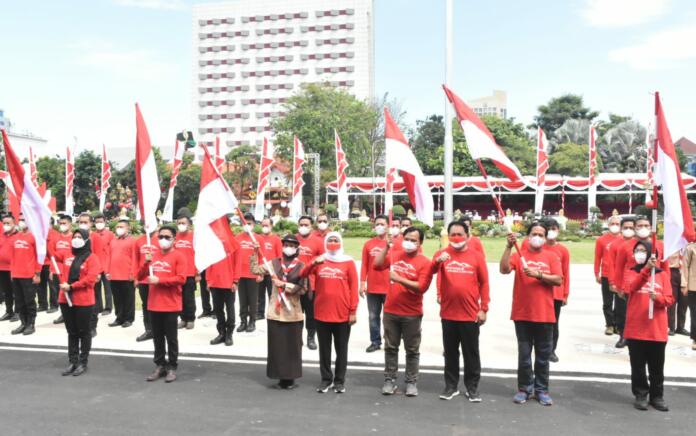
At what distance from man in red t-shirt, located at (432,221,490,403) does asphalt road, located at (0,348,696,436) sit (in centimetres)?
27

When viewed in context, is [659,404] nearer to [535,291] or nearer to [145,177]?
[535,291]

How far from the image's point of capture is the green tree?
2867 inches

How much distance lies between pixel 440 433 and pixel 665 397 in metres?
2.75

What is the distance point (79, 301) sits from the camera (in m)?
7.48

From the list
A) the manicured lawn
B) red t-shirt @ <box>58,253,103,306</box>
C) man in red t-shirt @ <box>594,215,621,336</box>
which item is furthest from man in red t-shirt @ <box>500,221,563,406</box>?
the manicured lawn

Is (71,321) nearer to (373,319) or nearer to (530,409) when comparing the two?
(373,319)

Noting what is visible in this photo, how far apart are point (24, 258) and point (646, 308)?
923 centimetres

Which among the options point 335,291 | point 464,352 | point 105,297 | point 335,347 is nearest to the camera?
point 464,352

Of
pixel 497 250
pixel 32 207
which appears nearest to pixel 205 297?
pixel 32 207

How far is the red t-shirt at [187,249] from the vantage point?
995cm

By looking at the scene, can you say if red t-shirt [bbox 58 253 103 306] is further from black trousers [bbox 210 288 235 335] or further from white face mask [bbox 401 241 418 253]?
white face mask [bbox 401 241 418 253]

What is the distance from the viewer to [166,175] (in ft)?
202

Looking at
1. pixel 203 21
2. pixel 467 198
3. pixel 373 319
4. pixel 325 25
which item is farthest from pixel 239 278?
pixel 203 21

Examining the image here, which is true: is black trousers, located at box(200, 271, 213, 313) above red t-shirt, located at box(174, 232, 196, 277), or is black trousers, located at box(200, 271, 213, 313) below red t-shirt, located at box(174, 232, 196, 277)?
below
